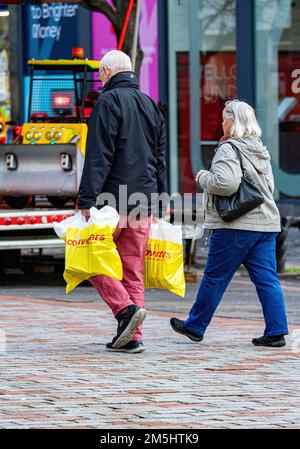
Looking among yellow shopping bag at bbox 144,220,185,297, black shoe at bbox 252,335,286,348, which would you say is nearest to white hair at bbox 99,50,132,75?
yellow shopping bag at bbox 144,220,185,297

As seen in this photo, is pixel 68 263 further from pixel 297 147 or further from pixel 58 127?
pixel 297 147

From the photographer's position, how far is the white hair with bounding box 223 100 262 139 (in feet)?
27.7

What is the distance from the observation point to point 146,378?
7367mm

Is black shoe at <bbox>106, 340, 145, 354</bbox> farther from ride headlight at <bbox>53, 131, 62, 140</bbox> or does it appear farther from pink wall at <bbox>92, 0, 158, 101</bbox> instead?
pink wall at <bbox>92, 0, 158, 101</bbox>

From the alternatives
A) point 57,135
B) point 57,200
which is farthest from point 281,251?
point 57,135

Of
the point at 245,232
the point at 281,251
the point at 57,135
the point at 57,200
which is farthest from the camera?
the point at 281,251

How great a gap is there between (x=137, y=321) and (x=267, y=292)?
0.95 metres

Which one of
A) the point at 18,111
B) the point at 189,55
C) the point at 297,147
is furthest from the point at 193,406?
the point at 18,111

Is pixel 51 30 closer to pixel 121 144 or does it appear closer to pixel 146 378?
pixel 121 144

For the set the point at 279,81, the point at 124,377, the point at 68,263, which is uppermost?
the point at 279,81

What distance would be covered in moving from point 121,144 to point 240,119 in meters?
0.83

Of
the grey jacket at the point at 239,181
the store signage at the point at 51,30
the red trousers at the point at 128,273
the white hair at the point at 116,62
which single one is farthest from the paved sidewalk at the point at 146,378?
the store signage at the point at 51,30

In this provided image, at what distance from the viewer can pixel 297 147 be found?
1842 centimetres
